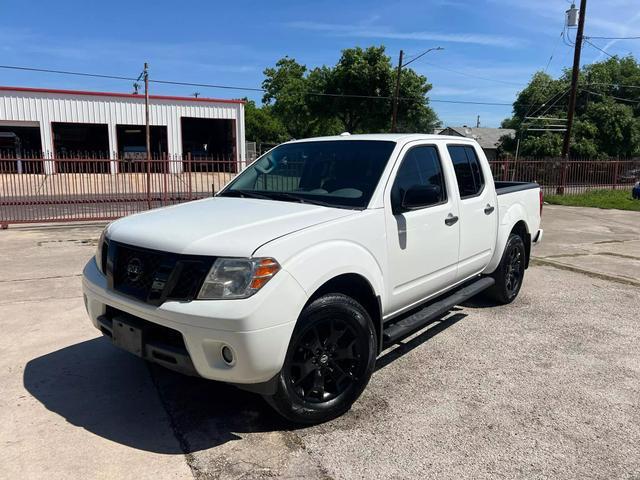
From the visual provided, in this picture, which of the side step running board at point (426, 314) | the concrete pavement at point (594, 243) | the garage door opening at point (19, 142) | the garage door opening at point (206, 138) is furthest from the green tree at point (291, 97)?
the side step running board at point (426, 314)

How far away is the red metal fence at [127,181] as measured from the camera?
14.8 m

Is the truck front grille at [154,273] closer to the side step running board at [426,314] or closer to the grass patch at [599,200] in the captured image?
the side step running board at [426,314]

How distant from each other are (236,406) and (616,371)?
3.07m

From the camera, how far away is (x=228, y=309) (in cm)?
269

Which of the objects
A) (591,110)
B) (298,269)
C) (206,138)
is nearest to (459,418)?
(298,269)

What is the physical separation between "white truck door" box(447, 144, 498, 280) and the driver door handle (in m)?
0.18

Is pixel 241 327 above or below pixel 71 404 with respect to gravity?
above

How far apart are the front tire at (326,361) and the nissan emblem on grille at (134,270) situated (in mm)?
1007

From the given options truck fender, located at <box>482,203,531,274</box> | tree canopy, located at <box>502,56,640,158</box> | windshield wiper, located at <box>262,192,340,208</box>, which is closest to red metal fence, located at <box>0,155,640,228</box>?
tree canopy, located at <box>502,56,640,158</box>

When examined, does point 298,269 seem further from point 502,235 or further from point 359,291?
point 502,235

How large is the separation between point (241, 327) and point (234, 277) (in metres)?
0.28

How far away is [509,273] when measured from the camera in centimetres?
586

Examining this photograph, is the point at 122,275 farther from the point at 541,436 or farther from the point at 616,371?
the point at 616,371

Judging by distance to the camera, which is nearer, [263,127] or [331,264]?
[331,264]
